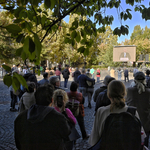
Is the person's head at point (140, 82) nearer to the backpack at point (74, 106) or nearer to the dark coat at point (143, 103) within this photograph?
the dark coat at point (143, 103)

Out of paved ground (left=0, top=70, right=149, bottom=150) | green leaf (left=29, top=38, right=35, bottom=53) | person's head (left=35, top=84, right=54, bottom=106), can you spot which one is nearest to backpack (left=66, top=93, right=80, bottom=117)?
paved ground (left=0, top=70, right=149, bottom=150)

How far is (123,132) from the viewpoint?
1.84 m

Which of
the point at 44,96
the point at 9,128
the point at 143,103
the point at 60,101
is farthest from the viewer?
the point at 9,128

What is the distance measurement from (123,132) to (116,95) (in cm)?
40

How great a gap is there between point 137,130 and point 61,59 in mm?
42456

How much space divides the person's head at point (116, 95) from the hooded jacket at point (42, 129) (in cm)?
58

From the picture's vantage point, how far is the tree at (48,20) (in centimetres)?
160

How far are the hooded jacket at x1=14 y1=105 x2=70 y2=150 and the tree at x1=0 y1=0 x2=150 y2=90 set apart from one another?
571mm

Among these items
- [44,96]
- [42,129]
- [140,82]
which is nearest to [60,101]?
[44,96]

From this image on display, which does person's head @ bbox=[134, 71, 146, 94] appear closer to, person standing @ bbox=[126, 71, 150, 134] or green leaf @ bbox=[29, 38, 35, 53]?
person standing @ bbox=[126, 71, 150, 134]

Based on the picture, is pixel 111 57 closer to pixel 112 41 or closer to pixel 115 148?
pixel 112 41

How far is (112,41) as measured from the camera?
48188mm

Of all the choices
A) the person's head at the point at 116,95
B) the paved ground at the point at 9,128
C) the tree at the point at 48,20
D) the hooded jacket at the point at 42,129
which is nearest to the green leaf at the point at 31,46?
the tree at the point at 48,20

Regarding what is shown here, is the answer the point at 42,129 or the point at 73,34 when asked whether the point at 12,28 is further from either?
the point at 73,34
